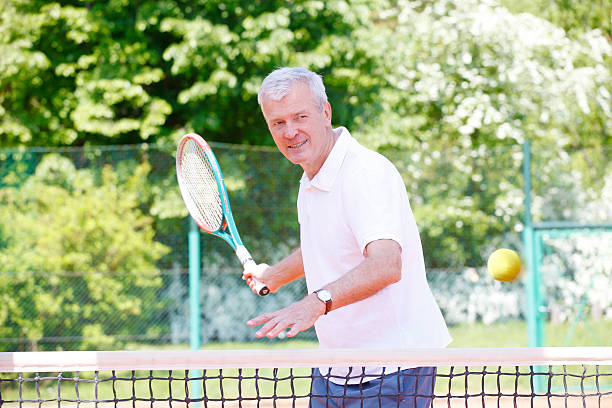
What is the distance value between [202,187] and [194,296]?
2.85 metres

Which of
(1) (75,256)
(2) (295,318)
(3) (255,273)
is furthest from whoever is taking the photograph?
(1) (75,256)

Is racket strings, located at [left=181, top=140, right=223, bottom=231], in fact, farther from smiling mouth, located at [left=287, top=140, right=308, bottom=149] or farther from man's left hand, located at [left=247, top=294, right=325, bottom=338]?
man's left hand, located at [left=247, top=294, right=325, bottom=338]

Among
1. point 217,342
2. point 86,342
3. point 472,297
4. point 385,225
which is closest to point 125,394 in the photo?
point 86,342

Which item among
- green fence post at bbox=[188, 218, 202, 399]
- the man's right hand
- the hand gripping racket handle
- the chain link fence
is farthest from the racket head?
the chain link fence

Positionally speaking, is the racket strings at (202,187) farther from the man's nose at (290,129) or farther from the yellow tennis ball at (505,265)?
the yellow tennis ball at (505,265)

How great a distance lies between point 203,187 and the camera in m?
3.55

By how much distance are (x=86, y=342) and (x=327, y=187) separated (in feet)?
15.8

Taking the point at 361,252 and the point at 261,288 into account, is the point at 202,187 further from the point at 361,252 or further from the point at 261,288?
the point at 361,252

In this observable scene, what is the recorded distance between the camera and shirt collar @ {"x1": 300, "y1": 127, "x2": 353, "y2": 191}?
227cm

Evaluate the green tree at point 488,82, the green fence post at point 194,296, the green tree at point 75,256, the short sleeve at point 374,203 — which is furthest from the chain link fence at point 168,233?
the short sleeve at point 374,203

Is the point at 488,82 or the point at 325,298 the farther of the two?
the point at 488,82

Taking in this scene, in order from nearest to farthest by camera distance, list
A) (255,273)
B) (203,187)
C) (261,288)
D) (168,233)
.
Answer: (261,288) → (255,273) → (203,187) → (168,233)

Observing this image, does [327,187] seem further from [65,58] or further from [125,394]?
[65,58]

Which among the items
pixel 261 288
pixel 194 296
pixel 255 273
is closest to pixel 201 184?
pixel 255 273
